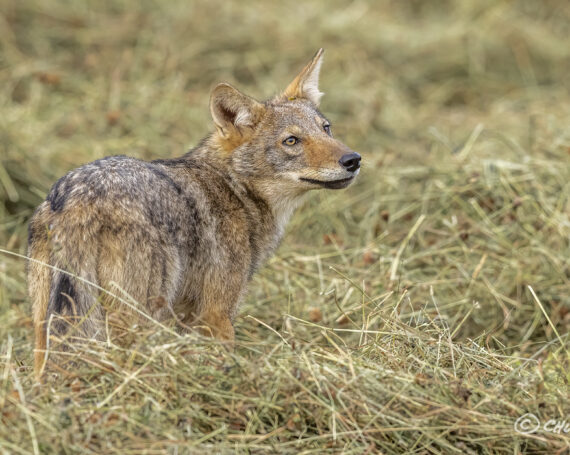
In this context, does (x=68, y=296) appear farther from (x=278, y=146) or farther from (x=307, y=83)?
(x=307, y=83)

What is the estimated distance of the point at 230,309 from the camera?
4.69 meters

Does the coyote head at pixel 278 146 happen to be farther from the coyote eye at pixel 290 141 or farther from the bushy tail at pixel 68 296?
the bushy tail at pixel 68 296

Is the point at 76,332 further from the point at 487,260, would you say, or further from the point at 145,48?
the point at 145,48

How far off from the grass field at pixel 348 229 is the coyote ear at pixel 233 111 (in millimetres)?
1276

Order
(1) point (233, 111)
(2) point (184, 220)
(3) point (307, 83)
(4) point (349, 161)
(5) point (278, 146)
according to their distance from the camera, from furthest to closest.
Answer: (3) point (307, 83)
(1) point (233, 111)
(5) point (278, 146)
(4) point (349, 161)
(2) point (184, 220)

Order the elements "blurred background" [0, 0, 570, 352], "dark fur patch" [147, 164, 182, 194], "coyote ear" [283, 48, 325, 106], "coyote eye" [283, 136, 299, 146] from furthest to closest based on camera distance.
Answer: "blurred background" [0, 0, 570, 352], "coyote ear" [283, 48, 325, 106], "coyote eye" [283, 136, 299, 146], "dark fur patch" [147, 164, 182, 194]

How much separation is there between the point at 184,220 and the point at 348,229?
3.00m

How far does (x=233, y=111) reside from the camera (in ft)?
17.1

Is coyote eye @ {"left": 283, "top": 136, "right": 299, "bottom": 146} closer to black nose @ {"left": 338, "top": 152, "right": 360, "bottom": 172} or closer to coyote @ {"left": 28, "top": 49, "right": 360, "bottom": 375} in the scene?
coyote @ {"left": 28, "top": 49, "right": 360, "bottom": 375}

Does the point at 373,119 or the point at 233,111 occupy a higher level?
the point at 233,111

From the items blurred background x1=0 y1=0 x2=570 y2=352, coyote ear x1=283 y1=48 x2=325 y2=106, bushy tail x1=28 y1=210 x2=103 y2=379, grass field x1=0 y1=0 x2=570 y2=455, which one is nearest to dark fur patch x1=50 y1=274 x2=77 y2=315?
bushy tail x1=28 y1=210 x2=103 y2=379

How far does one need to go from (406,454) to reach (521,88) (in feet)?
25.4

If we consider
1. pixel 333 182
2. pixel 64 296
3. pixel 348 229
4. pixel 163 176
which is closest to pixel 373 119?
pixel 348 229

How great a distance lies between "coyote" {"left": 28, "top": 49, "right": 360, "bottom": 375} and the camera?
157 inches
